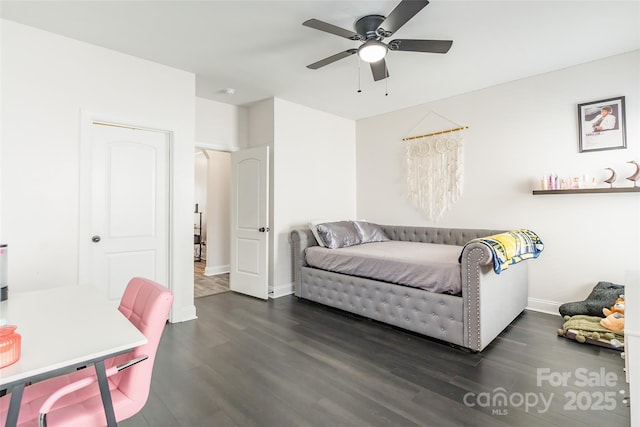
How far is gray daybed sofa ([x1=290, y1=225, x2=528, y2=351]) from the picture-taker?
260cm

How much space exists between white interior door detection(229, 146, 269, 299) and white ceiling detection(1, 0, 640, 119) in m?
1.01

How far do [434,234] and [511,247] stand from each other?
1.58m

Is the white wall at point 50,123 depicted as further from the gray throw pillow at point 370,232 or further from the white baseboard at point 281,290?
the gray throw pillow at point 370,232

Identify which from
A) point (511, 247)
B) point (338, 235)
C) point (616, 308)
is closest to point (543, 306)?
point (616, 308)

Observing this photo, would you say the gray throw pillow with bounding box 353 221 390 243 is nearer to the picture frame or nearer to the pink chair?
the picture frame

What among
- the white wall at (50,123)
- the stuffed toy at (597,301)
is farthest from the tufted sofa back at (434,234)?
the white wall at (50,123)

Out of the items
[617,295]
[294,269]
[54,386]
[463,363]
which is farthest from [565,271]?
[54,386]

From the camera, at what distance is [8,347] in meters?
0.96

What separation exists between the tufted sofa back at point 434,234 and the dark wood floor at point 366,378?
114cm

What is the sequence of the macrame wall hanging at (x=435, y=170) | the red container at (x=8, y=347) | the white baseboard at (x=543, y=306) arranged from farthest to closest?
the macrame wall hanging at (x=435, y=170) < the white baseboard at (x=543, y=306) < the red container at (x=8, y=347)

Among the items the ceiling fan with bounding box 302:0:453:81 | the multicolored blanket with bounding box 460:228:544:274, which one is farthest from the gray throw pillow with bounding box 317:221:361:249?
the ceiling fan with bounding box 302:0:453:81

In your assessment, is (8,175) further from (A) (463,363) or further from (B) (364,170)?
(B) (364,170)

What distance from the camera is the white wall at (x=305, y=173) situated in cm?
436

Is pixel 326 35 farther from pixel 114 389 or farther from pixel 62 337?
pixel 114 389
